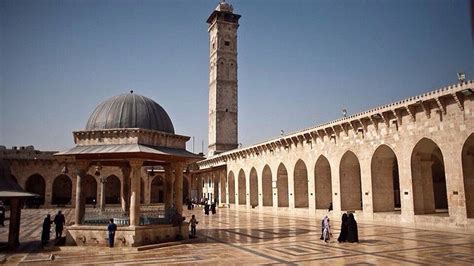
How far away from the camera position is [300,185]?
26.2 metres

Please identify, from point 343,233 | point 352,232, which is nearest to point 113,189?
point 343,233

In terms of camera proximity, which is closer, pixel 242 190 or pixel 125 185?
pixel 125 185

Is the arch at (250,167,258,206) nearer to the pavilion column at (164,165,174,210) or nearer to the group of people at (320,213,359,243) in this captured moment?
the pavilion column at (164,165,174,210)

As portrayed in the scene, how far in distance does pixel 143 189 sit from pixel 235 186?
13.6m

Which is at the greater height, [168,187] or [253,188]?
[168,187]

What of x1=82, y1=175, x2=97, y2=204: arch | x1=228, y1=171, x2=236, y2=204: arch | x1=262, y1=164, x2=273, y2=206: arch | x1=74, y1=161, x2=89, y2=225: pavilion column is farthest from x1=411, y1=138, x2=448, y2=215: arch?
x1=82, y1=175, x2=97, y2=204: arch

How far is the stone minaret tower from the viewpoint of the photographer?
44438 millimetres

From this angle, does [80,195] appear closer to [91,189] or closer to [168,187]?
[168,187]

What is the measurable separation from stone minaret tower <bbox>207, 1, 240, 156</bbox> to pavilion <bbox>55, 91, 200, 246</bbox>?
3045 centimetres

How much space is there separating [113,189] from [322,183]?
95.2 ft

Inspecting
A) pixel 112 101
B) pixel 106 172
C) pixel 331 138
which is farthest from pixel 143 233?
pixel 106 172

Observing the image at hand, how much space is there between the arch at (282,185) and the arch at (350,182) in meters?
6.98

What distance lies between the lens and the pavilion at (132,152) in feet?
37.3

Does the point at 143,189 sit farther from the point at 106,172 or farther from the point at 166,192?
the point at 166,192
